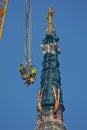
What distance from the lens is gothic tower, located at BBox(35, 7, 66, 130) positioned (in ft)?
514

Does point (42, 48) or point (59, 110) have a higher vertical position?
point (42, 48)

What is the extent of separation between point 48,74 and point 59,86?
9.41m

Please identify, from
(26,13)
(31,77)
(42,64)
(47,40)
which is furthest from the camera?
(47,40)

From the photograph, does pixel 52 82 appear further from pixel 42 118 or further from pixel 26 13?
pixel 26 13

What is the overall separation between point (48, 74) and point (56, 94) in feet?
47.4

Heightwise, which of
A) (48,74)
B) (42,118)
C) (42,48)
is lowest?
(42,118)

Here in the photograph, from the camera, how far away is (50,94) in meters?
166

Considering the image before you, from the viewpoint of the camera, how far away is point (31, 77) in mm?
99812

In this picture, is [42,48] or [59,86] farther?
[42,48]

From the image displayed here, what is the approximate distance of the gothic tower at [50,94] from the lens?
15662 centimetres

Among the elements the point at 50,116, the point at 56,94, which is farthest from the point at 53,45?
the point at 50,116

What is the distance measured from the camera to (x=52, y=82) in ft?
561

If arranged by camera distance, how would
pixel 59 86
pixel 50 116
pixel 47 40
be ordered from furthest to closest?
1. pixel 47 40
2. pixel 59 86
3. pixel 50 116

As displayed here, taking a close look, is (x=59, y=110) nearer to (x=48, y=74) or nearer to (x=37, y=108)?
(x=37, y=108)
